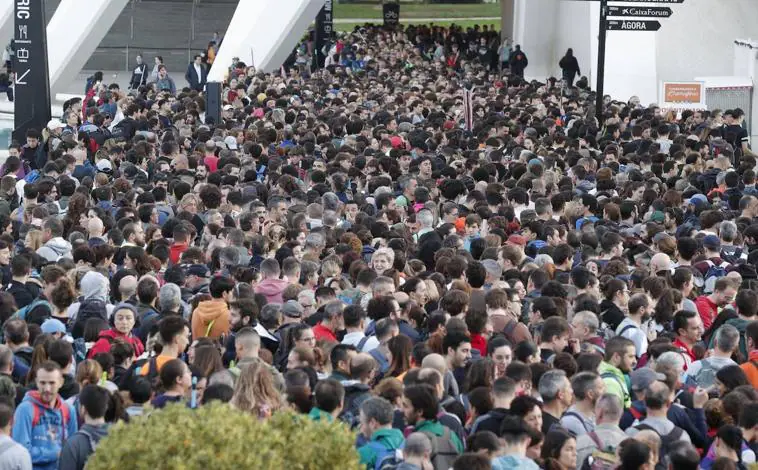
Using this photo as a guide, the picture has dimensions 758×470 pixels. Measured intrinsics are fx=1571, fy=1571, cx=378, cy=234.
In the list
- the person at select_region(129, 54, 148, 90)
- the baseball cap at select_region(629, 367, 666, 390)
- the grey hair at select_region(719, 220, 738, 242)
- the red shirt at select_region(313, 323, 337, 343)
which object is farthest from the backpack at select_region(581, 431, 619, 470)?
the person at select_region(129, 54, 148, 90)

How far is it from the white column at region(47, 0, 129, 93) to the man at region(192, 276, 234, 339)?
25.4 meters

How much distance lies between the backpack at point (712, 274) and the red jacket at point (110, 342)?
16.5 feet

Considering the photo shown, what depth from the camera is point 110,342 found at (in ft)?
35.4

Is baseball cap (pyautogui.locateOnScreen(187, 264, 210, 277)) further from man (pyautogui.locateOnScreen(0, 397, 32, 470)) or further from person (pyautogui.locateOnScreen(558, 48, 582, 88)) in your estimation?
person (pyautogui.locateOnScreen(558, 48, 582, 88))

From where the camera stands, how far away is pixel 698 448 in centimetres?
938

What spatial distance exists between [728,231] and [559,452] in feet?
22.7

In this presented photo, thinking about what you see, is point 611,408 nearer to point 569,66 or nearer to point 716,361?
point 716,361

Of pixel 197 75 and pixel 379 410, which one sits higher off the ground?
pixel 197 75

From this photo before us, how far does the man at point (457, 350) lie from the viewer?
10438 millimetres

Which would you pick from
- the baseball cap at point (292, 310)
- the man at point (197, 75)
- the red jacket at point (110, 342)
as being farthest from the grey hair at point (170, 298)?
the man at point (197, 75)

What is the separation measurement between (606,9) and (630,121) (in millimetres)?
2413

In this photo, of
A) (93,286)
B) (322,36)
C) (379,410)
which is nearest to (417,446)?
(379,410)

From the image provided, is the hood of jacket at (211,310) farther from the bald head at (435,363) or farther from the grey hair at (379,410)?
the grey hair at (379,410)

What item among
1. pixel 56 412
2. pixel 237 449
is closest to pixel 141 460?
pixel 237 449
